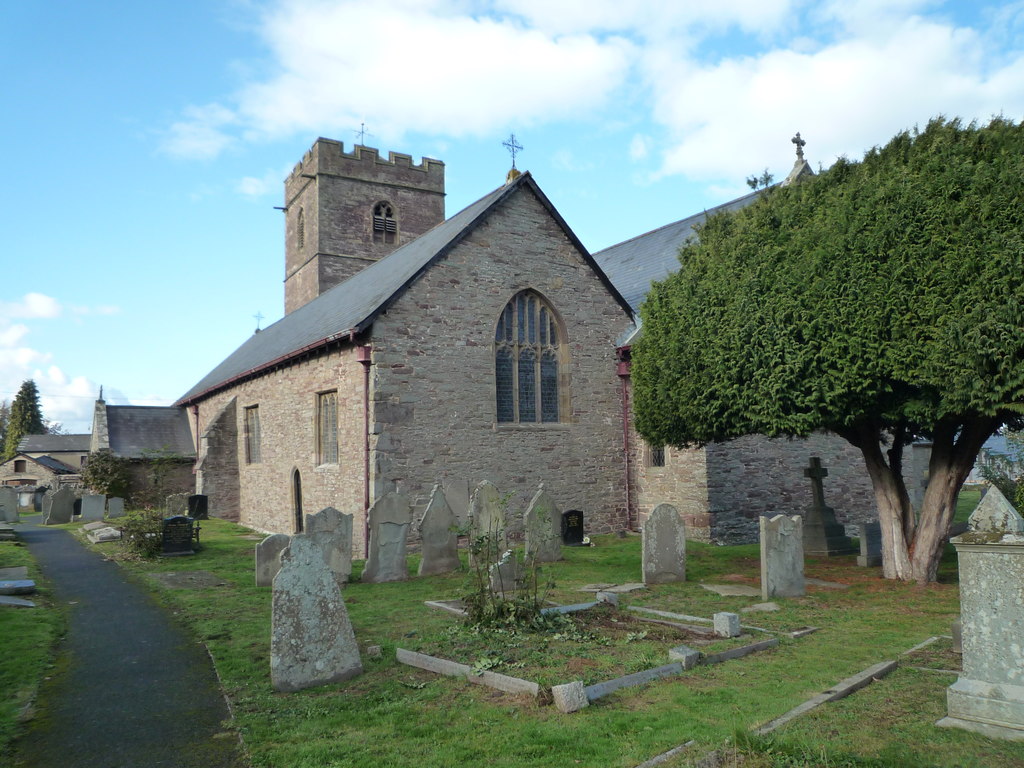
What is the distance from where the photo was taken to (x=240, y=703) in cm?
609

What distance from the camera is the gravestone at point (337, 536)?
38.1 ft

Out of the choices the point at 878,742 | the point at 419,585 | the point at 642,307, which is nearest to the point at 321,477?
the point at 419,585

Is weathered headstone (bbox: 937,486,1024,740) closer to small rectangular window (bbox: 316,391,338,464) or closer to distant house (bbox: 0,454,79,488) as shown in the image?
small rectangular window (bbox: 316,391,338,464)

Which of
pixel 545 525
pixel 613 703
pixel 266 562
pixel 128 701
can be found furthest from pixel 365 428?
pixel 613 703

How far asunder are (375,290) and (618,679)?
43.6 feet

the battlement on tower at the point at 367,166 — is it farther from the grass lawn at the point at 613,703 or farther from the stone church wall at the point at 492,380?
the grass lawn at the point at 613,703

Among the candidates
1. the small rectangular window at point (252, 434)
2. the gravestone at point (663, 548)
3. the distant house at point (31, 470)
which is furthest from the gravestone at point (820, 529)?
the distant house at point (31, 470)

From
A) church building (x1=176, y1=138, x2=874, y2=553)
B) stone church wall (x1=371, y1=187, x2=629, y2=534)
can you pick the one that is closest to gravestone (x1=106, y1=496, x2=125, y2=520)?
church building (x1=176, y1=138, x2=874, y2=553)

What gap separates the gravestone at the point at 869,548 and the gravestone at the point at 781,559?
3365 millimetres

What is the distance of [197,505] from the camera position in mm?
23500

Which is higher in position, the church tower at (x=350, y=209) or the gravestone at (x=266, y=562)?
the church tower at (x=350, y=209)

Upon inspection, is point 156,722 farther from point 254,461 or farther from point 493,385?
point 254,461

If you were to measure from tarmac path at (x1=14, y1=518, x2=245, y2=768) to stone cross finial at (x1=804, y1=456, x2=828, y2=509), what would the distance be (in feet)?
40.4

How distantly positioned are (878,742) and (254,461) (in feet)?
70.0
